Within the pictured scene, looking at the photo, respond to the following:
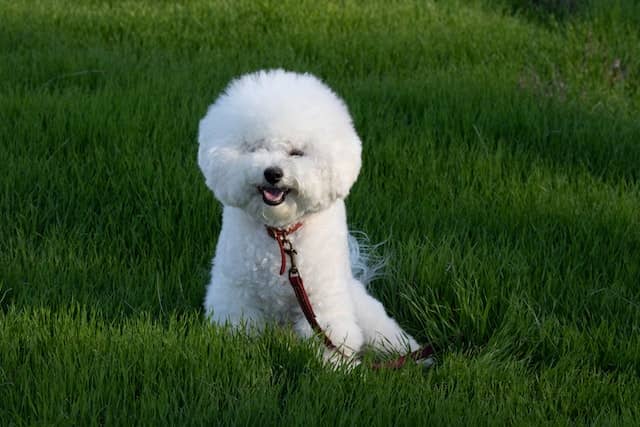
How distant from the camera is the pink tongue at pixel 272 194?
3404 mm

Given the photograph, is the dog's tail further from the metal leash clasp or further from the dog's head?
the dog's head

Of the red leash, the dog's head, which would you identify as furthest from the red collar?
→ the dog's head

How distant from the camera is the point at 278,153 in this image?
11.2 ft

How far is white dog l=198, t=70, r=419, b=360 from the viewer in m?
3.40

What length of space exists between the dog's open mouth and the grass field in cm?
56

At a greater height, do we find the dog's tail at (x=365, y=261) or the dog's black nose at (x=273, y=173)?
the dog's black nose at (x=273, y=173)

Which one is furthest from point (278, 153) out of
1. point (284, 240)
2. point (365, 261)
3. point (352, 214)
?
point (352, 214)

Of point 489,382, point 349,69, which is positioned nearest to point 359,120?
point 349,69

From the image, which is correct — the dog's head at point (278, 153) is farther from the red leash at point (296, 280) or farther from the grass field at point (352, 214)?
the grass field at point (352, 214)

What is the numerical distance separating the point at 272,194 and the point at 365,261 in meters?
1.10

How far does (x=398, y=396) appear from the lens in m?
3.41

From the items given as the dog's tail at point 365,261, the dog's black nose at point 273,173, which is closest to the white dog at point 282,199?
the dog's black nose at point 273,173

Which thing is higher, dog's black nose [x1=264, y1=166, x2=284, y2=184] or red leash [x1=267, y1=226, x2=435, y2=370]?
dog's black nose [x1=264, y1=166, x2=284, y2=184]

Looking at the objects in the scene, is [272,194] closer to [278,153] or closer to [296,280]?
[278,153]
